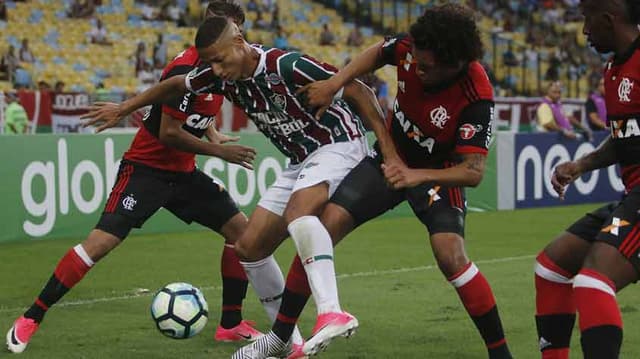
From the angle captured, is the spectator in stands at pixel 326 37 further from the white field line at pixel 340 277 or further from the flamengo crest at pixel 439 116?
the flamengo crest at pixel 439 116

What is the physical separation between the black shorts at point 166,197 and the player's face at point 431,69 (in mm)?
2351

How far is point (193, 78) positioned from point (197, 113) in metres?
1.10

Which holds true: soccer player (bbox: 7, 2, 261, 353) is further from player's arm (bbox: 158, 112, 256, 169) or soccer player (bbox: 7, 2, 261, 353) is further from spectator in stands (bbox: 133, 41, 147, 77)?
spectator in stands (bbox: 133, 41, 147, 77)

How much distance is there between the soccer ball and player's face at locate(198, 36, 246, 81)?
1550mm

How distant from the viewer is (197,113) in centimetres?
812

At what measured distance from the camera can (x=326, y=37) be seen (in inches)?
1277

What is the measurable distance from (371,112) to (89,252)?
2.39 metres

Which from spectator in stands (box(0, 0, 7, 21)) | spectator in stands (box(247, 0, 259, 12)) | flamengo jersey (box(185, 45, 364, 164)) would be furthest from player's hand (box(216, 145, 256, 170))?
spectator in stands (box(247, 0, 259, 12))

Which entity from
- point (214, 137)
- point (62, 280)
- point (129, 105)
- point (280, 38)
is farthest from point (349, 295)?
point (280, 38)

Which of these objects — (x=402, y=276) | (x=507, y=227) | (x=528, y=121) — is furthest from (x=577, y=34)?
(x=402, y=276)

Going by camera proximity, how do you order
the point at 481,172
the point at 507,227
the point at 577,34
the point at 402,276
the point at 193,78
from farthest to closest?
the point at 577,34 < the point at 507,227 < the point at 402,276 < the point at 193,78 < the point at 481,172

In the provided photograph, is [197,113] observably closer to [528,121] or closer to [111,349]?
[111,349]

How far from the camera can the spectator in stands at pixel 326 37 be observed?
1273 inches

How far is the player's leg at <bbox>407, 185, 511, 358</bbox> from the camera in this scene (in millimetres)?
6480
